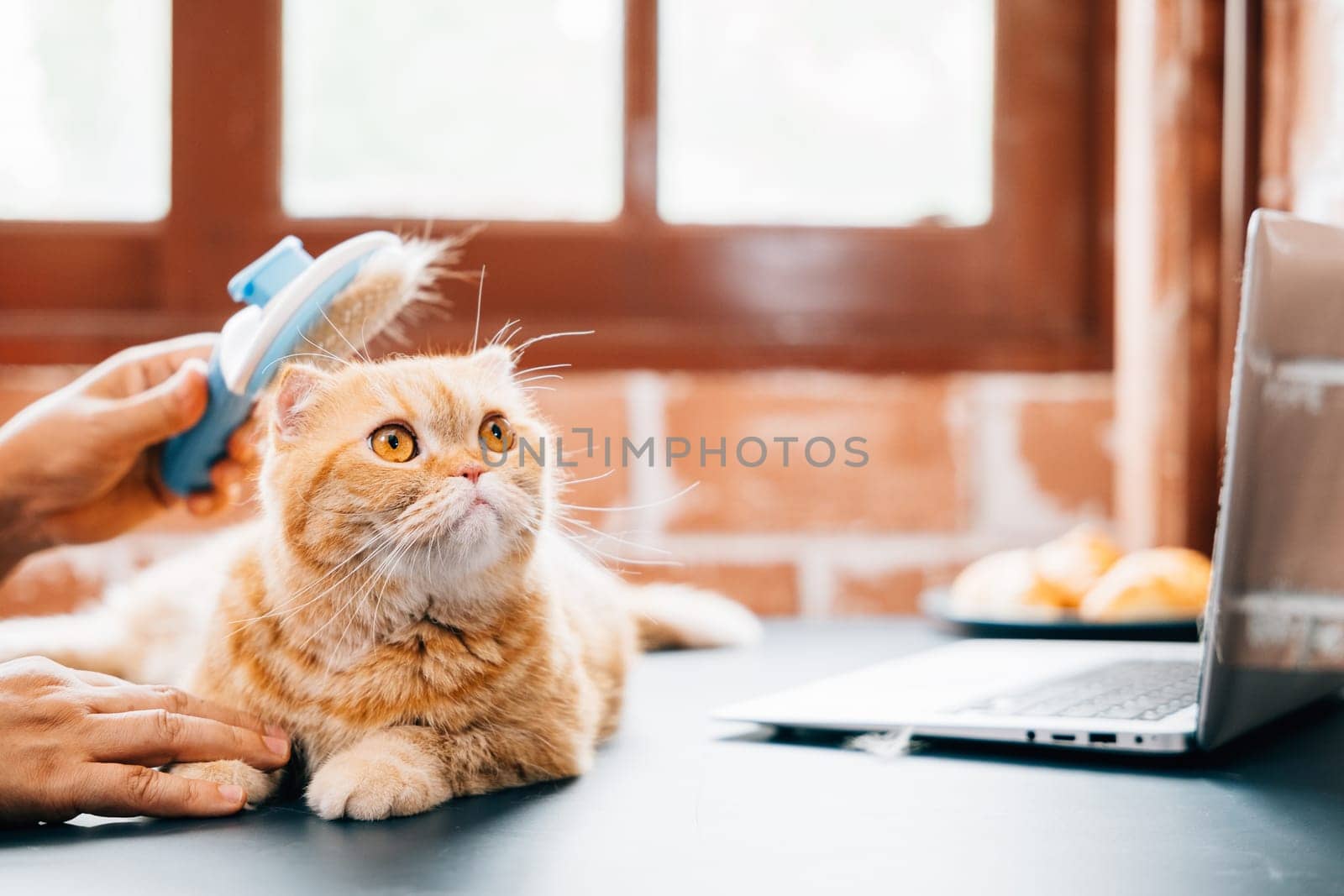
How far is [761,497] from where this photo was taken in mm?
1527

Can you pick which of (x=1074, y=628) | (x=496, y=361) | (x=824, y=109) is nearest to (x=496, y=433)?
(x=496, y=361)

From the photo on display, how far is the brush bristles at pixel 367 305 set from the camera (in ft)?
2.39

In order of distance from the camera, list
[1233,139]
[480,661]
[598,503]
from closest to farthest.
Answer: [480,661] → [1233,139] → [598,503]

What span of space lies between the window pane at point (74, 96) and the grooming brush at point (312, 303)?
0.84 metres

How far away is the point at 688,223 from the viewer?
61.1 inches

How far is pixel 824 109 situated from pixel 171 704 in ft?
3.95

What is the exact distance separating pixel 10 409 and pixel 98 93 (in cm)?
42

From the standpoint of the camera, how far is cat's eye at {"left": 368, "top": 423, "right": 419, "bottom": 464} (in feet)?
2.18

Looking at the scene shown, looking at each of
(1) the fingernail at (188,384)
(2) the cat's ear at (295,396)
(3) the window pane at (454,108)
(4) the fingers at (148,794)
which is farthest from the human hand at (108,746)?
(3) the window pane at (454,108)

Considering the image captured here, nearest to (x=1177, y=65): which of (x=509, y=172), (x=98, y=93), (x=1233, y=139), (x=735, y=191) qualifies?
(x=1233, y=139)

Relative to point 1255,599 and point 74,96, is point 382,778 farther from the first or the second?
point 74,96

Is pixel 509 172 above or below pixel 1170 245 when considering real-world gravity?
above

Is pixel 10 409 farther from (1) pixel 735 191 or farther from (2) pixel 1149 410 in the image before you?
(2) pixel 1149 410

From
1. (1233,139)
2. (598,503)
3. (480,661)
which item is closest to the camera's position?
(480,661)
